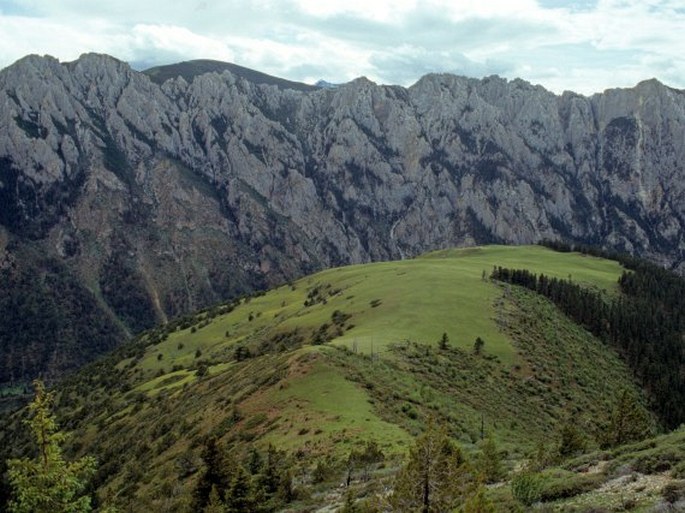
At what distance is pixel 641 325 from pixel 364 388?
87.8 meters

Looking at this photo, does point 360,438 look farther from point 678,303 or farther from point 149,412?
point 678,303

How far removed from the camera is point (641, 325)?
127 m

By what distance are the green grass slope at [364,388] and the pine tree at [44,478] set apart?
11994 millimetres

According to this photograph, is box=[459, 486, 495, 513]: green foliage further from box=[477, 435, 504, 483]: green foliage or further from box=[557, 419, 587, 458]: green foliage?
box=[557, 419, 587, 458]: green foliage

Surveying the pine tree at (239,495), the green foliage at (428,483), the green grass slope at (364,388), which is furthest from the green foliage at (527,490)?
the green grass slope at (364,388)

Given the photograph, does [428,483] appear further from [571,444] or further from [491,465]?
[571,444]

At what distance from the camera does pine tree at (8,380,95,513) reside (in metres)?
20.5

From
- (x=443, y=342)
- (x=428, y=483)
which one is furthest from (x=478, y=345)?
(x=428, y=483)

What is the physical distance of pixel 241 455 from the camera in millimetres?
51500

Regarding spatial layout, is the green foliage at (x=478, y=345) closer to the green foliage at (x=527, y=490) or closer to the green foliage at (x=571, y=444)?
the green foliage at (x=571, y=444)

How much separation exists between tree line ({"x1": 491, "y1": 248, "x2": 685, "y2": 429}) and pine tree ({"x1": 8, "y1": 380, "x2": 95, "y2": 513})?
8711 centimetres

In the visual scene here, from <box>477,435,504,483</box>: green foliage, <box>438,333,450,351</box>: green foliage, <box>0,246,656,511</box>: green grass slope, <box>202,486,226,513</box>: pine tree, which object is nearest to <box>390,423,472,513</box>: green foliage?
<box>202,486,226,513</box>: pine tree

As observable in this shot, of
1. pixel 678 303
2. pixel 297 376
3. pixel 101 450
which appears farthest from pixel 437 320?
pixel 678 303

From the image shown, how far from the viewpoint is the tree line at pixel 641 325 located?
9656cm
